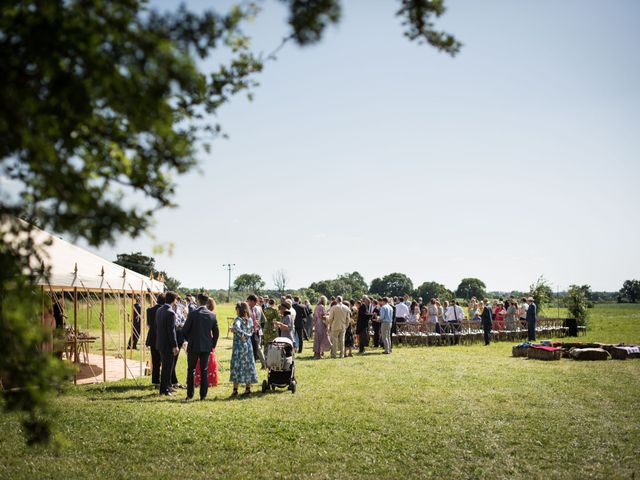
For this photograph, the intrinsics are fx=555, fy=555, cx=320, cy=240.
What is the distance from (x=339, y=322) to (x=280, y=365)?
7.30m

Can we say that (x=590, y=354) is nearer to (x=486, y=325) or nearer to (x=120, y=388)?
(x=486, y=325)

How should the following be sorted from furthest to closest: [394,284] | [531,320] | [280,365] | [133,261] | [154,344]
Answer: [394,284] → [133,261] → [531,320] → [154,344] → [280,365]

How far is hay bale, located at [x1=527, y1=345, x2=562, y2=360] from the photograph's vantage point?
677 inches

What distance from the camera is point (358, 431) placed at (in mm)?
8305

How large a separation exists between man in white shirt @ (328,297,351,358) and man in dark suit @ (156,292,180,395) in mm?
7979

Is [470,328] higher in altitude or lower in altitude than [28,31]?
lower

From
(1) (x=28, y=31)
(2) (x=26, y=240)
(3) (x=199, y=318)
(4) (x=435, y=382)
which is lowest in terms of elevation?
(4) (x=435, y=382)

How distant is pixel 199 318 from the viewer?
10883mm

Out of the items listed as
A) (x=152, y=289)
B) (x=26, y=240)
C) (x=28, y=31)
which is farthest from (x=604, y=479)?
(x=152, y=289)

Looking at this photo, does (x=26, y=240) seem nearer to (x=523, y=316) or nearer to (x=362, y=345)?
(x=362, y=345)

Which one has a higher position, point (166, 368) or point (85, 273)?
point (85, 273)

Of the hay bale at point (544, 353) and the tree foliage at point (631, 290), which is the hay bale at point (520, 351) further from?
the tree foliage at point (631, 290)

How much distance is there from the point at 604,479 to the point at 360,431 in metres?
3.34

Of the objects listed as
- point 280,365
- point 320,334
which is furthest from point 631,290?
point 280,365
